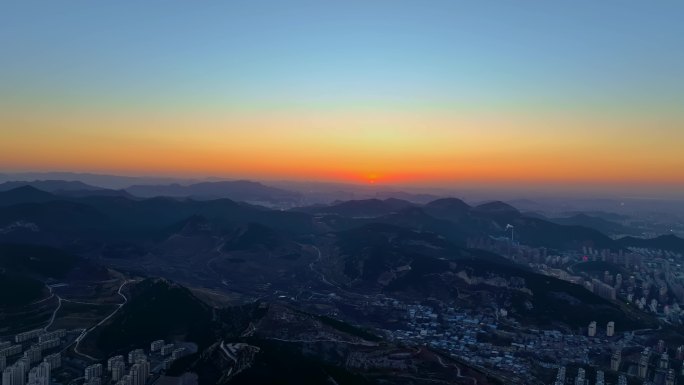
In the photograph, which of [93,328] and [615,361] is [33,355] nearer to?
[93,328]

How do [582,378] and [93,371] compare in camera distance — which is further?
[582,378]

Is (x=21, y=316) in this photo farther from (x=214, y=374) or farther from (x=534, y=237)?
(x=534, y=237)

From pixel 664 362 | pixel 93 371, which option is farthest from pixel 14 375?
pixel 664 362

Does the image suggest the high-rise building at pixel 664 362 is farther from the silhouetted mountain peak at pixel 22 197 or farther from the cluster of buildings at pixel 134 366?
the silhouetted mountain peak at pixel 22 197

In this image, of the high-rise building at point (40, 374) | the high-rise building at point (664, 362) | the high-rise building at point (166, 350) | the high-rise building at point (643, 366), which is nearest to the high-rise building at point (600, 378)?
the high-rise building at point (643, 366)

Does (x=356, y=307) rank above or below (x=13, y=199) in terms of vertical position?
below

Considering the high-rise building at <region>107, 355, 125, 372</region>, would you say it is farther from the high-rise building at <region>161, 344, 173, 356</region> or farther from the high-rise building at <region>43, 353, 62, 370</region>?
the high-rise building at <region>43, 353, 62, 370</region>

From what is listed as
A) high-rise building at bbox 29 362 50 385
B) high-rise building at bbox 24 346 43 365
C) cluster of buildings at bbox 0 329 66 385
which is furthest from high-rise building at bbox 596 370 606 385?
high-rise building at bbox 24 346 43 365

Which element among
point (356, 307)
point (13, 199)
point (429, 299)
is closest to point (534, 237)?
point (429, 299)

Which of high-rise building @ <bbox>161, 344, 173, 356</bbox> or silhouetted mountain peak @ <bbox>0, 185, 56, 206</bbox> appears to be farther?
silhouetted mountain peak @ <bbox>0, 185, 56, 206</bbox>
